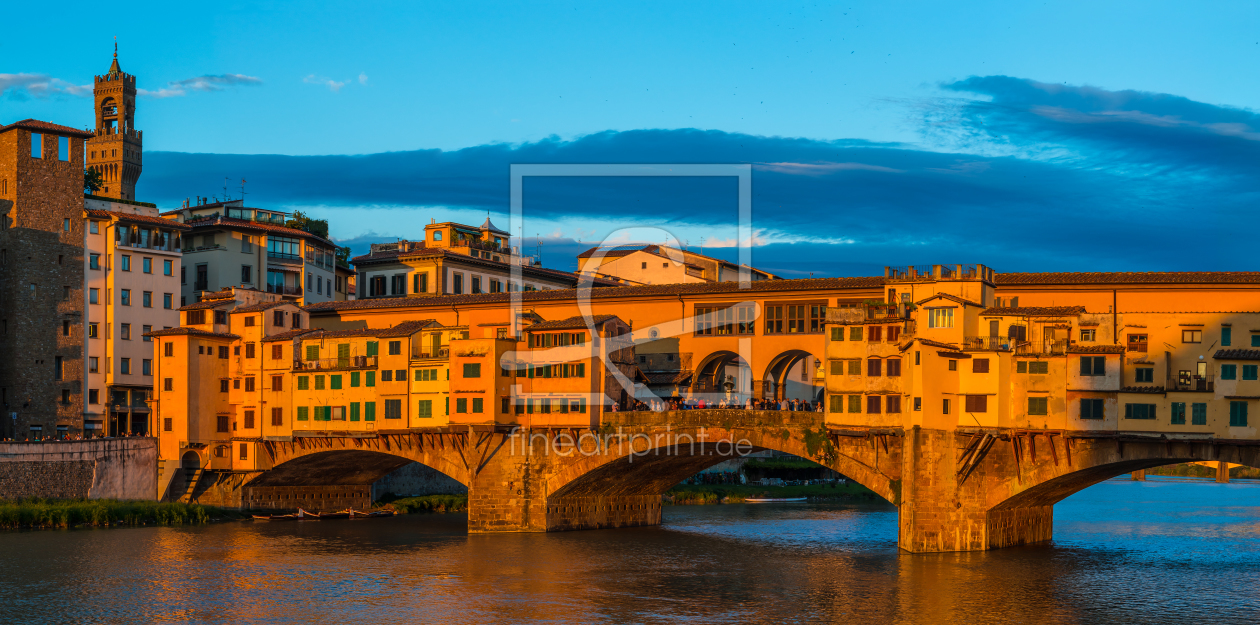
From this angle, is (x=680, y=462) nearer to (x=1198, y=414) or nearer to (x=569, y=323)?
(x=569, y=323)

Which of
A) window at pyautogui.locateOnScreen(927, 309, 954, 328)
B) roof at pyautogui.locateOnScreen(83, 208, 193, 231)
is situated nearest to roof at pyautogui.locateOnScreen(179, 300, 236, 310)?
roof at pyautogui.locateOnScreen(83, 208, 193, 231)

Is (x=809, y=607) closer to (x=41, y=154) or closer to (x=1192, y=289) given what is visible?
(x=1192, y=289)

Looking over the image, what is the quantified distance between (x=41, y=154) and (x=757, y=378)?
48182 millimetres

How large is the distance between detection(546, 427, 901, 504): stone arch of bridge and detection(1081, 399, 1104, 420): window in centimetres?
842

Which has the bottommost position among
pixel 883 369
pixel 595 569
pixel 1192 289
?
pixel 595 569

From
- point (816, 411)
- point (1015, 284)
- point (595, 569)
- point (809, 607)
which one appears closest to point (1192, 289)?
point (1015, 284)

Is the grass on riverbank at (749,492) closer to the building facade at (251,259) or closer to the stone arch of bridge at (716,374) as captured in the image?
the stone arch of bridge at (716,374)

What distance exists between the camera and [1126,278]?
6269 centimetres

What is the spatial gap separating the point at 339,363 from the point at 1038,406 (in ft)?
130

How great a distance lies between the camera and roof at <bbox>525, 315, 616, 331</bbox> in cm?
6819

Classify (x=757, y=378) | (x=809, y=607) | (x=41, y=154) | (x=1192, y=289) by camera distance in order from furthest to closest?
(x=41, y=154)
(x=757, y=378)
(x=1192, y=289)
(x=809, y=607)

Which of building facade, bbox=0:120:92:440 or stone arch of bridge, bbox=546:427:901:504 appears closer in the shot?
stone arch of bridge, bbox=546:427:901:504

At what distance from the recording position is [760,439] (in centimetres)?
6325

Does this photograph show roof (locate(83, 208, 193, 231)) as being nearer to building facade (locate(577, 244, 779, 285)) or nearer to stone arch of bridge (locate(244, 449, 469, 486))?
stone arch of bridge (locate(244, 449, 469, 486))
